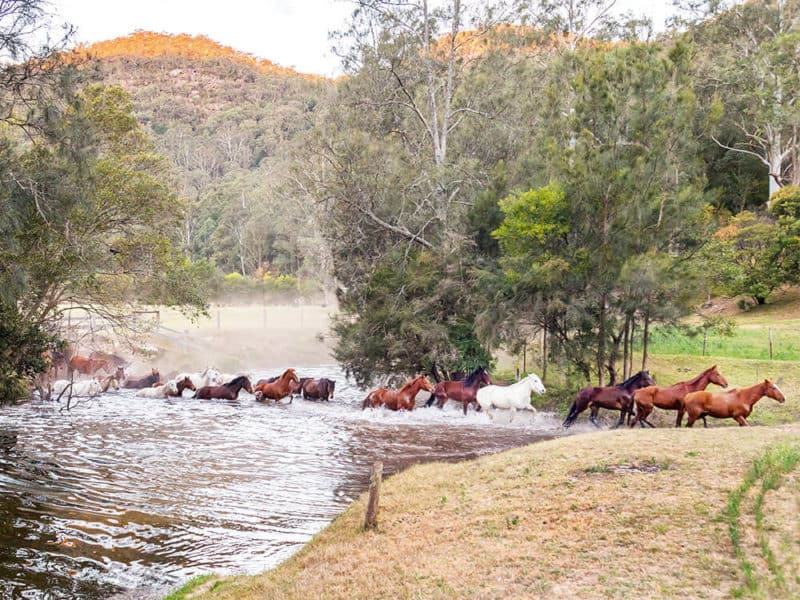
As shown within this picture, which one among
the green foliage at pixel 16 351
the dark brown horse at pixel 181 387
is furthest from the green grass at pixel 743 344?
the green foliage at pixel 16 351

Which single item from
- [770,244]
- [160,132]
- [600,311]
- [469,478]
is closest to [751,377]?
[600,311]

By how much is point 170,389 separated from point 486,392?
13.9 metres

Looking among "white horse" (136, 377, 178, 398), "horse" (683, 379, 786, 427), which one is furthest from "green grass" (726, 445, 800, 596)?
"white horse" (136, 377, 178, 398)

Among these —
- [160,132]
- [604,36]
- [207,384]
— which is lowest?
[207,384]

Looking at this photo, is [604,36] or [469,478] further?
[604,36]

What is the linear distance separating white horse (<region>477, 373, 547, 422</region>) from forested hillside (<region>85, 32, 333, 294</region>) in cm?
1423

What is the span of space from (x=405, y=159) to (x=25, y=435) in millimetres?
17330

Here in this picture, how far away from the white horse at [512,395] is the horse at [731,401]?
5.23 meters

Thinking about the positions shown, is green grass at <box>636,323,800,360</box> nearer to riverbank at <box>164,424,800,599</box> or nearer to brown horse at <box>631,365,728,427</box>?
brown horse at <box>631,365,728,427</box>

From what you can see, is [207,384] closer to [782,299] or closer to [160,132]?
[782,299]

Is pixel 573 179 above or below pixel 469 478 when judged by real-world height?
above

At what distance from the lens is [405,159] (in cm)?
2797

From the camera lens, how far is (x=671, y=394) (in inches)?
637

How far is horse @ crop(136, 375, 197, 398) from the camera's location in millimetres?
27267
